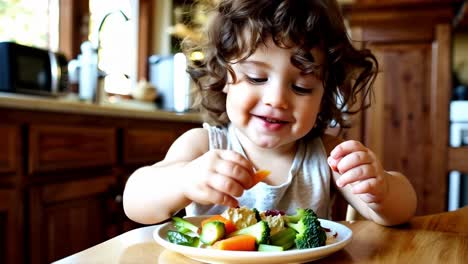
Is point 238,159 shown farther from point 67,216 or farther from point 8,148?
point 67,216

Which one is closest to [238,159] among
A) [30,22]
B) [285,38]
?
[285,38]

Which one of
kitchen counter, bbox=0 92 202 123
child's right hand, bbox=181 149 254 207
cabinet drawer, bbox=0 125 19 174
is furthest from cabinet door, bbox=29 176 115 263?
child's right hand, bbox=181 149 254 207

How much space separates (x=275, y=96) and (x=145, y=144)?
161cm

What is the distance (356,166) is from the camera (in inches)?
26.3

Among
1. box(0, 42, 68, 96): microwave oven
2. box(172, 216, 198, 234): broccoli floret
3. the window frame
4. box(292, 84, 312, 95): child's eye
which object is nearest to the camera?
box(172, 216, 198, 234): broccoli floret

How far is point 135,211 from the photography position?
2.59 ft

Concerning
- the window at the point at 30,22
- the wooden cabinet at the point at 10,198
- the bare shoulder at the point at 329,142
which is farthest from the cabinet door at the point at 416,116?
the wooden cabinet at the point at 10,198

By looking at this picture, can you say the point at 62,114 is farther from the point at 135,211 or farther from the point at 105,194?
the point at 135,211

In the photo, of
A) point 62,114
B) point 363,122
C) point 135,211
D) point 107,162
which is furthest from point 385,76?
point 135,211

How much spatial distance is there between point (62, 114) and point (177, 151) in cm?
89

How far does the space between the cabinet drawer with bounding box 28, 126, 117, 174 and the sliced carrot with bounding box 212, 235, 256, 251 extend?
1.23m

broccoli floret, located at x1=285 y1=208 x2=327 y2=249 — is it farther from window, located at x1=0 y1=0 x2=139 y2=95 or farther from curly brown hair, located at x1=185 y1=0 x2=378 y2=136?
window, located at x1=0 y1=0 x2=139 y2=95

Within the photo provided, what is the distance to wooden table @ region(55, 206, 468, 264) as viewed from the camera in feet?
1.74

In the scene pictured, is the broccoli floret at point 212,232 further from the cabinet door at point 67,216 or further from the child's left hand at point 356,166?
the cabinet door at point 67,216
